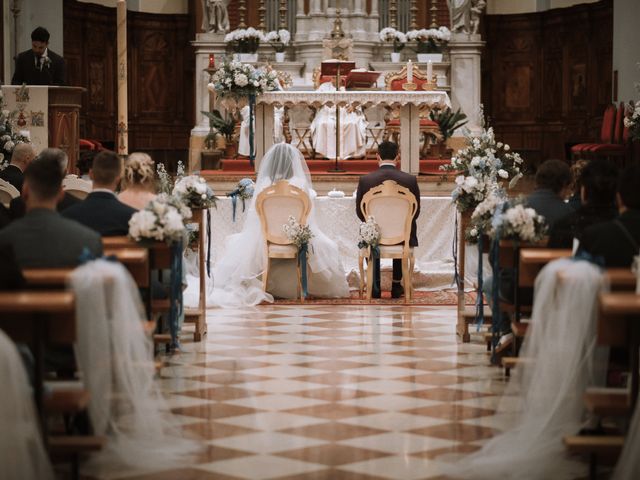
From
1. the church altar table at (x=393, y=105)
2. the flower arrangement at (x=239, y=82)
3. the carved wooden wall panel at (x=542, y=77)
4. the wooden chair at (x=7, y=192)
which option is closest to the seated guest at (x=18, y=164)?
the wooden chair at (x=7, y=192)

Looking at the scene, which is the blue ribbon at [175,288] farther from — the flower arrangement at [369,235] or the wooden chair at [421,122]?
the wooden chair at [421,122]

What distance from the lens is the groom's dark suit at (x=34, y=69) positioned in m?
14.4

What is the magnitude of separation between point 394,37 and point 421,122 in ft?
13.1

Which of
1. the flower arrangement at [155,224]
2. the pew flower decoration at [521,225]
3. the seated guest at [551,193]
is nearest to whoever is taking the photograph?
the flower arrangement at [155,224]

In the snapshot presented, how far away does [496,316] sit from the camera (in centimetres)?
827

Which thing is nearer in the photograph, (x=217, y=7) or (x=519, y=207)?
(x=519, y=207)

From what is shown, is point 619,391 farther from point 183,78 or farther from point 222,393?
point 183,78

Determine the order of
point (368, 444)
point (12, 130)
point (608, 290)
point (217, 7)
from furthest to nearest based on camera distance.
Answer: point (217, 7), point (12, 130), point (368, 444), point (608, 290)

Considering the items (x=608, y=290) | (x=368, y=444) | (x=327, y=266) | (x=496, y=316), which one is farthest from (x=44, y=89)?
(x=608, y=290)

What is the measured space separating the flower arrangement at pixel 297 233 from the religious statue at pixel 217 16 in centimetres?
1050

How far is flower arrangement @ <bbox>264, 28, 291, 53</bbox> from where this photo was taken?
2136 cm

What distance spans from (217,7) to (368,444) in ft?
53.9

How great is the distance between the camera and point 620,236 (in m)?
6.07

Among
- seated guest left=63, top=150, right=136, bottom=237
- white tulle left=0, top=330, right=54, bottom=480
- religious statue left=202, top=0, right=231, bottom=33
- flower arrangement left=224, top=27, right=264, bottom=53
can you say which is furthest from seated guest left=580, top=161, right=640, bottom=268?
religious statue left=202, top=0, right=231, bottom=33
